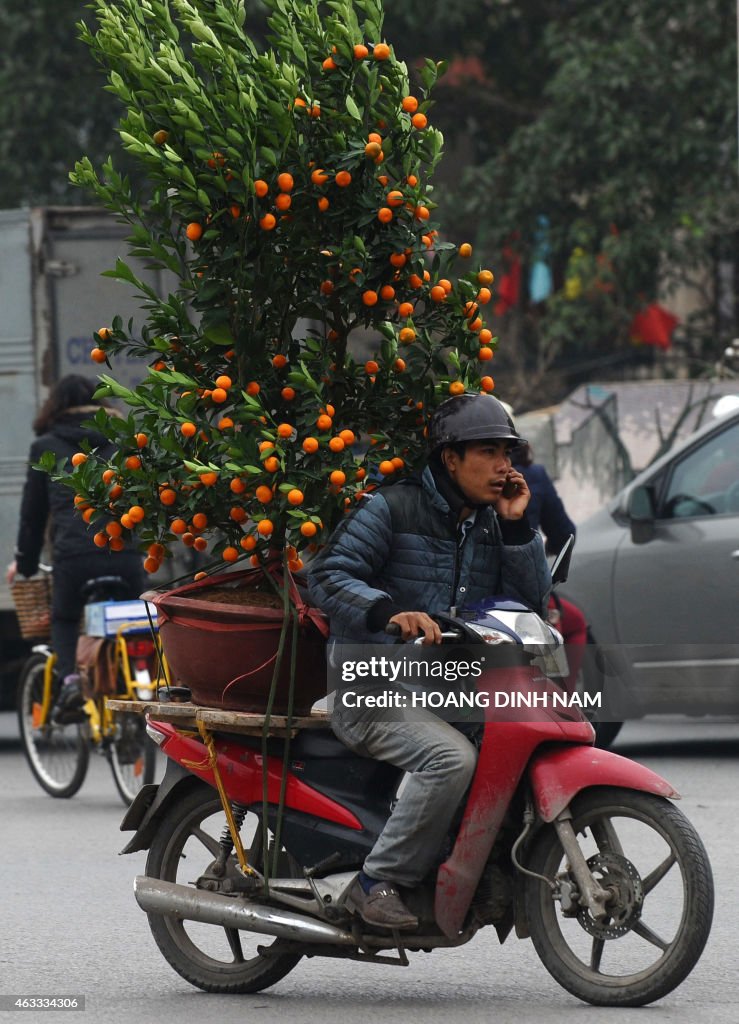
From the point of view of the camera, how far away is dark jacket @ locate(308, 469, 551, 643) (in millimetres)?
4820

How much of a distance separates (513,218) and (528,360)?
4.08 metres

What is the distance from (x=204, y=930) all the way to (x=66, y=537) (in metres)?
4.05

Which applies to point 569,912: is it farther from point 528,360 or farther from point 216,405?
point 528,360

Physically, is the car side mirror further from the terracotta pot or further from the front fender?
the front fender

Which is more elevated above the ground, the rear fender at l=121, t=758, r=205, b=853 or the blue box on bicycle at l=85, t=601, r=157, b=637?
the rear fender at l=121, t=758, r=205, b=853

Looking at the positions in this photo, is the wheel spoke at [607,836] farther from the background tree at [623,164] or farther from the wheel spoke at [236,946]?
the background tree at [623,164]

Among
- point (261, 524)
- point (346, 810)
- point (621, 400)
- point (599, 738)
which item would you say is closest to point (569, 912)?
point (346, 810)

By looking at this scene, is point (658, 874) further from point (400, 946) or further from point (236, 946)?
point (236, 946)

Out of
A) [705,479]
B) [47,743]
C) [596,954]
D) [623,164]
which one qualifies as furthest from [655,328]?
[596,954]

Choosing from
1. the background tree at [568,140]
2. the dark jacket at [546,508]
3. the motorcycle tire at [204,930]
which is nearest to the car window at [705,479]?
the dark jacket at [546,508]

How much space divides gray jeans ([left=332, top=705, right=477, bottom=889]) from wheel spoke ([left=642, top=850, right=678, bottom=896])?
1.62 feet

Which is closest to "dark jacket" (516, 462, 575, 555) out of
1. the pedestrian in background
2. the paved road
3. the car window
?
the pedestrian in background

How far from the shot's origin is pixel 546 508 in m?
9.88

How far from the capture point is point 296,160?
503 cm
